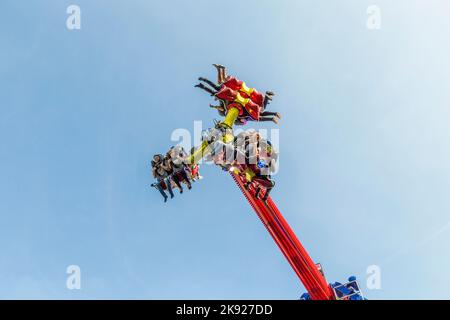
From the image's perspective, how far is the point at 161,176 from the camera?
16.1 metres

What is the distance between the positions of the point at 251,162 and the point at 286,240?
11.6 feet

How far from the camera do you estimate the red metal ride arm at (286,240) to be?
1725 cm

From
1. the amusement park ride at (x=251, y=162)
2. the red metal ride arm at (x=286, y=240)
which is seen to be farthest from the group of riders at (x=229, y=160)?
the red metal ride arm at (x=286, y=240)

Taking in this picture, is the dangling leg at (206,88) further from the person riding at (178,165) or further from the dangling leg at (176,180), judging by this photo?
the dangling leg at (176,180)

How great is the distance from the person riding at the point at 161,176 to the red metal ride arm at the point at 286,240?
96.1 inches

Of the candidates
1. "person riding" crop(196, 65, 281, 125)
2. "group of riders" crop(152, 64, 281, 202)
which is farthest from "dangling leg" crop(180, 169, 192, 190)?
"person riding" crop(196, 65, 281, 125)

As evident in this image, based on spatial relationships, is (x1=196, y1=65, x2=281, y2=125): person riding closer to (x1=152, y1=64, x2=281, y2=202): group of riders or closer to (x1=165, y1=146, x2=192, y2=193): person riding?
(x1=152, y1=64, x2=281, y2=202): group of riders

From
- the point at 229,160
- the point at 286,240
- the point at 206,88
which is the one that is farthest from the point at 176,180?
the point at 286,240

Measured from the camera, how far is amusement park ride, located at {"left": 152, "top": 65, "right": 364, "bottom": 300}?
15.8m

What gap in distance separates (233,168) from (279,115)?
3.27 metres

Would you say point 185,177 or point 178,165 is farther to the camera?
point 185,177

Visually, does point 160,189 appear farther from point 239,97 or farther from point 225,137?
point 239,97
